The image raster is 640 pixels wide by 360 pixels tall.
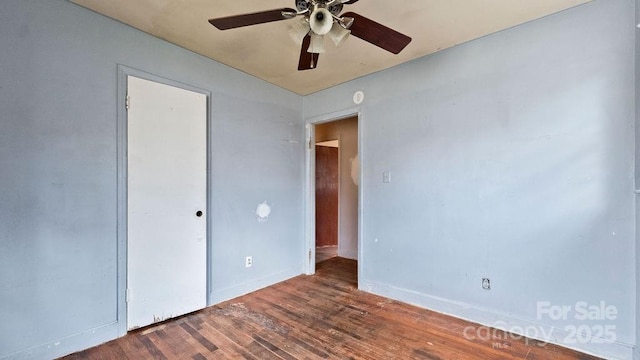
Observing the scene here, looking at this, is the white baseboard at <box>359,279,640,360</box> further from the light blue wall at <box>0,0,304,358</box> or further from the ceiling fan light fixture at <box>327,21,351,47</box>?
the light blue wall at <box>0,0,304,358</box>

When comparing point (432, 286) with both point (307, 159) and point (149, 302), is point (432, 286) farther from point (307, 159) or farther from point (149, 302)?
point (149, 302)

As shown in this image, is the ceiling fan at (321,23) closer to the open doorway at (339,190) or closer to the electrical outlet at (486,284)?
the electrical outlet at (486,284)

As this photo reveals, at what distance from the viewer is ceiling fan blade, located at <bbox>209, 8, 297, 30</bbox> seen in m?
1.40

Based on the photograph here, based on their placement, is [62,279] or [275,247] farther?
[275,247]

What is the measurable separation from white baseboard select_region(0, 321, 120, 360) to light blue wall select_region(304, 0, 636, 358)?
2338 millimetres

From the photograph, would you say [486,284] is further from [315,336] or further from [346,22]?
[346,22]

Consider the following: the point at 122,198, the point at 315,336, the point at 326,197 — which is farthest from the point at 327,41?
the point at 326,197

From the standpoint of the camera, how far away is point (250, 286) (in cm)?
297

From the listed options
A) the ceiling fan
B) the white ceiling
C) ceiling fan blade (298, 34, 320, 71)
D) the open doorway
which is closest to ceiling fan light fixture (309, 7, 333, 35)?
the ceiling fan

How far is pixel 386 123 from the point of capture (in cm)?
288

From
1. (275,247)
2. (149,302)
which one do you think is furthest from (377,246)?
(149,302)

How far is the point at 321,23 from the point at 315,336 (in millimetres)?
2156

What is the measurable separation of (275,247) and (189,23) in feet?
7.93

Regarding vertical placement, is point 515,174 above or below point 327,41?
below
